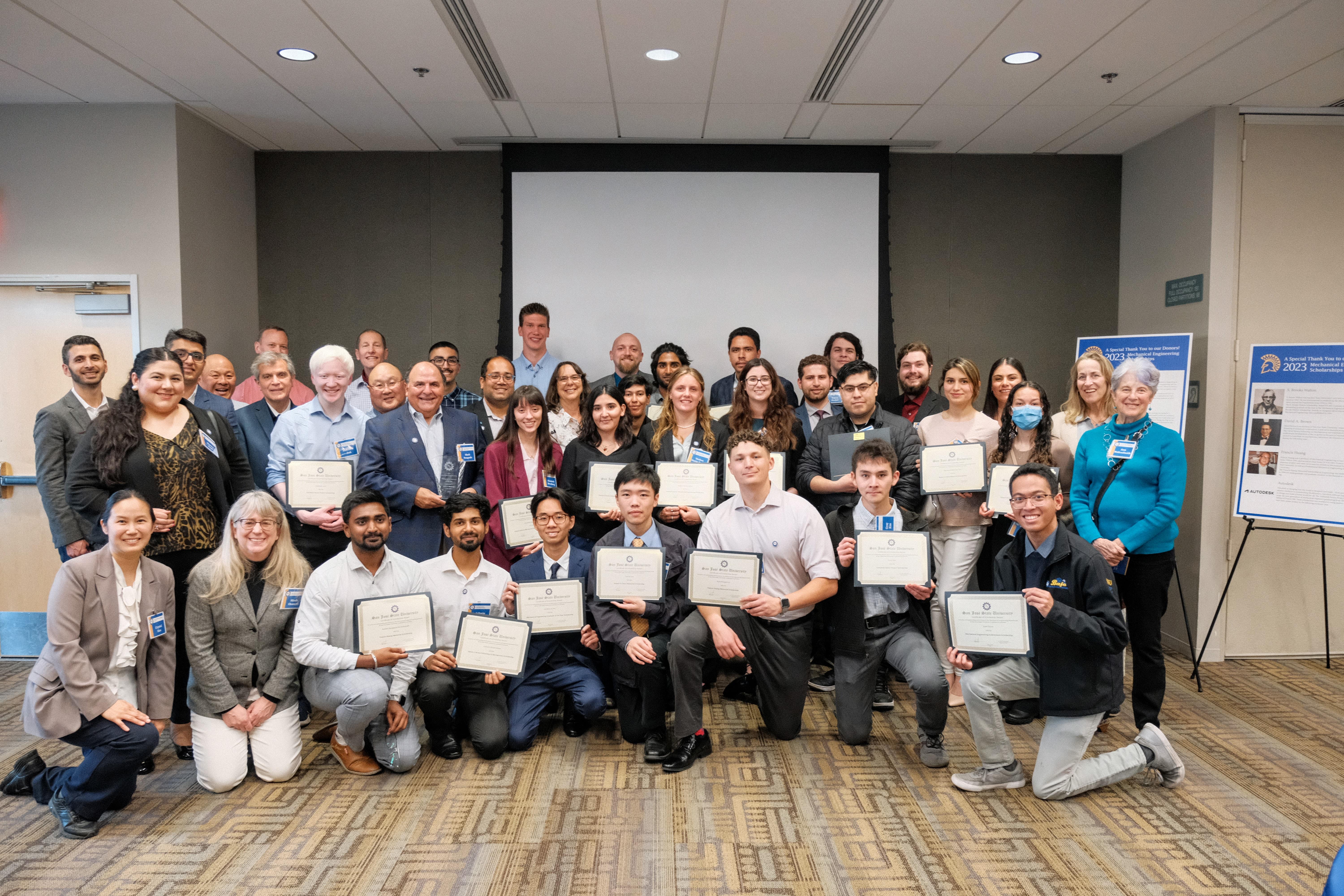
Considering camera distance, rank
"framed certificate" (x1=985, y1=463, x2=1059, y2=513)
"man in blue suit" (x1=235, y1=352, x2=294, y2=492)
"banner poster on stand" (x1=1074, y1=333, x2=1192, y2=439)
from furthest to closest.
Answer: "banner poster on stand" (x1=1074, y1=333, x2=1192, y2=439) → "man in blue suit" (x1=235, y1=352, x2=294, y2=492) → "framed certificate" (x1=985, y1=463, x2=1059, y2=513)

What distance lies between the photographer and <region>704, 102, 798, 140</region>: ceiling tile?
17.1 ft

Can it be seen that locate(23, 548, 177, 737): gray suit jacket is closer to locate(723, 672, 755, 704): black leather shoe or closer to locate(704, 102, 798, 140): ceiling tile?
locate(723, 672, 755, 704): black leather shoe

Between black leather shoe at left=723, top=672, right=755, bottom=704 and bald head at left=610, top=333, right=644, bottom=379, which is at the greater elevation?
bald head at left=610, top=333, right=644, bottom=379

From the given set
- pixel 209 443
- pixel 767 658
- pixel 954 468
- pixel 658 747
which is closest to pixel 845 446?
pixel 954 468

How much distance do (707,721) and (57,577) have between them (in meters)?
2.75

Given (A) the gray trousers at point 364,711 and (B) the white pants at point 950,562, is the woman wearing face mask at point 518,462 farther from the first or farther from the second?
(B) the white pants at point 950,562

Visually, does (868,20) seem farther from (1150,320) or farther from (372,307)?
(372,307)

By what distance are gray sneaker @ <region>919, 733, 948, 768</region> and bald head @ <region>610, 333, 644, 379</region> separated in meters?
2.78

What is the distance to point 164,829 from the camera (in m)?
2.94

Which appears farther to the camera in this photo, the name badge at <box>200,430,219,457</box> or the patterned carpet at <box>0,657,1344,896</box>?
the name badge at <box>200,430,219,457</box>

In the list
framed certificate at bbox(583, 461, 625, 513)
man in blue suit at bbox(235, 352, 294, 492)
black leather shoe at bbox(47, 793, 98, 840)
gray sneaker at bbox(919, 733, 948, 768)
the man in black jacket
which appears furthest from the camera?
man in blue suit at bbox(235, 352, 294, 492)

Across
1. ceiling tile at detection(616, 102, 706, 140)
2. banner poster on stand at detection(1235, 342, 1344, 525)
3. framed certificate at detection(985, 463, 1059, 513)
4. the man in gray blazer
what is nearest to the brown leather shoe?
the man in gray blazer

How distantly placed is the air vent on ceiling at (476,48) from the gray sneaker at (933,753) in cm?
389

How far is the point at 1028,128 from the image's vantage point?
5.68m
